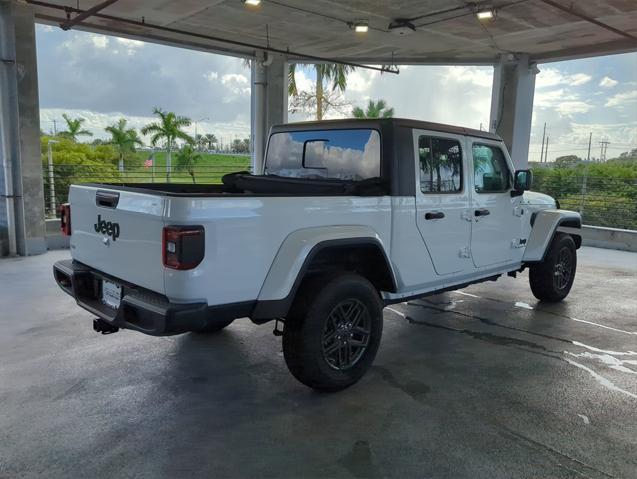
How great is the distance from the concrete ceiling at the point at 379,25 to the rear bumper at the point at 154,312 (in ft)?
16.9

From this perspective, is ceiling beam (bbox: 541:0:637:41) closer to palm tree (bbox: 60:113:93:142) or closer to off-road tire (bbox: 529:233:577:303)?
off-road tire (bbox: 529:233:577:303)

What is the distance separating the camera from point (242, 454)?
2.52 m

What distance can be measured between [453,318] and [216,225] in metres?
3.19

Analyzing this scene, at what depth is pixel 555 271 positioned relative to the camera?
17.5 ft

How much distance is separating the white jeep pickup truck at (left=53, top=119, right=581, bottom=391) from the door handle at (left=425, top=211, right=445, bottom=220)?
17 millimetres

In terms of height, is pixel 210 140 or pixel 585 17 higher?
pixel 585 17

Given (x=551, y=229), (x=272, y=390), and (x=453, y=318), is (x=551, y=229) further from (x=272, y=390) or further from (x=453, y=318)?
(x=272, y=390)

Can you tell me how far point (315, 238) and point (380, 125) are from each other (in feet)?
3.66

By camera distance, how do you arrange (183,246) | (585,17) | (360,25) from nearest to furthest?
(183,246)
(585,17)
(360,25)

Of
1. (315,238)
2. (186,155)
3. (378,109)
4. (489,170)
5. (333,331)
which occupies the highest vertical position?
(378,109)

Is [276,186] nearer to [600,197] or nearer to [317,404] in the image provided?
[317,404]

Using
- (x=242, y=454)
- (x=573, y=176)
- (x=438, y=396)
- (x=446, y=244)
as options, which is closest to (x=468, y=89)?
(x=573, y=176)

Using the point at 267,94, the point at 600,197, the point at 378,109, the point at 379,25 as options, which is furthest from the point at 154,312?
the point at 378,109

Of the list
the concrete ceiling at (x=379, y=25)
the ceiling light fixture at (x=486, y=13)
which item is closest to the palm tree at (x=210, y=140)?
the concrete ceiling at (x=379, y=25)
